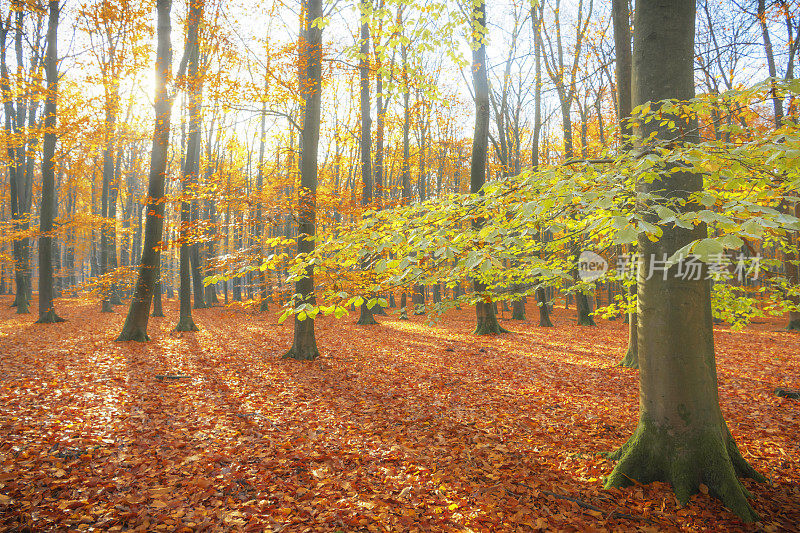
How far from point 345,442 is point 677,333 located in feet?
11.7

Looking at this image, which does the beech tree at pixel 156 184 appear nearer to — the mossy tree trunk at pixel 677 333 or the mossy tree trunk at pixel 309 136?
the mossy tree trunk at pixel 309 136

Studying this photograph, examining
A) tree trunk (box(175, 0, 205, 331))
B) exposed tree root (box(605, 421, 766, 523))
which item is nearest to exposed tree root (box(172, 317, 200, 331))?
tree trunk (box(175, 0, 205, 331))

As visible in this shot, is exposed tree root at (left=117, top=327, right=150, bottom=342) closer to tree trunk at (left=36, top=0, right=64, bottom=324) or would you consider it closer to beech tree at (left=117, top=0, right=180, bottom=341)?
beech tree at (left=117, top=0, right=180, bottom=341)

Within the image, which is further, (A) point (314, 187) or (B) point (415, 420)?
(A) point (314, 187)

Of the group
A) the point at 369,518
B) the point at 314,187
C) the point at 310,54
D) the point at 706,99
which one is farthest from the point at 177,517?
the point at 310,54

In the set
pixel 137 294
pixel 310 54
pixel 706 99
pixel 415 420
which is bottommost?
pixel 415 420

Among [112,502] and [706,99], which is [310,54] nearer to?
[706,99]

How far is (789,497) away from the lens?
3273 mm

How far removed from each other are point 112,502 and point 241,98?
8.13m

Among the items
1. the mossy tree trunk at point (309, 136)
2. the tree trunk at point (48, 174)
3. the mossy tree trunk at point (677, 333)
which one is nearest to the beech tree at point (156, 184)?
the mossy tree trunk at point (309, 136)

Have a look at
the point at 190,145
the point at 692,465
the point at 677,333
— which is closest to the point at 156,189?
the point at 190,145

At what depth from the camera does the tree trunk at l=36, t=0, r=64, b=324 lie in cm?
1176

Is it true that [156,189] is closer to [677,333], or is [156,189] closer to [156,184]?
Answer: [156,184]

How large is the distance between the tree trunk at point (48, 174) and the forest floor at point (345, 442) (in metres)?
4.95
